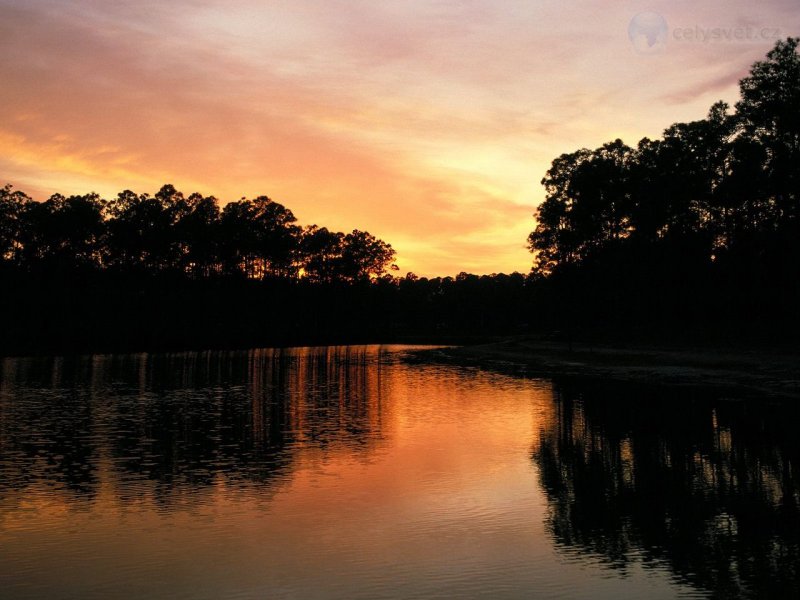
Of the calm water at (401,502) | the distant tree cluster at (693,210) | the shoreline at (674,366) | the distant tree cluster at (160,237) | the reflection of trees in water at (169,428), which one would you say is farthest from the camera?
the distant tree cluster at (160,237)

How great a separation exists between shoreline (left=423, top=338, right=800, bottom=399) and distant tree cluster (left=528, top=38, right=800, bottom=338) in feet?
37.2

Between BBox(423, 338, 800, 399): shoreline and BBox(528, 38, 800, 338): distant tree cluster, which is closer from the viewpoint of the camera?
BBox(423, 338, 800, 399): shoreline

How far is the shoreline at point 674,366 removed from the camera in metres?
39.3

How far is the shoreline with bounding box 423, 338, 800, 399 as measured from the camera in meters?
39.3

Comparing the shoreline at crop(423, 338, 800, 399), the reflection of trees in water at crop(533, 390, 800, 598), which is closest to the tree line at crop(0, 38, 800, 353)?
the shoreline at crop(423, 338, 800, 399)

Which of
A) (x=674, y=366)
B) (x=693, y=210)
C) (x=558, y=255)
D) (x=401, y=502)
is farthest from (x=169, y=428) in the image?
(x=558, y=255)

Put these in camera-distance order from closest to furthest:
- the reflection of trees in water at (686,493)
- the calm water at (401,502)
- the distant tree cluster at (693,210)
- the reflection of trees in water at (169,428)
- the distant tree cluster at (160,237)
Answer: the calm water at (401,502)
the reflection of trees in water at (686,493)
the reflection of trees in water at (169,428)
the distant tree cluster at (693,210)
the distant tree cluster at (160,237)

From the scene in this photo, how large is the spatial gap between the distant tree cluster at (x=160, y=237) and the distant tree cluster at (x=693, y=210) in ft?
233

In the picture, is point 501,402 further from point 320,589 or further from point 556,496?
point 320,589

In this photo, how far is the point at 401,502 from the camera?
14.8 meters

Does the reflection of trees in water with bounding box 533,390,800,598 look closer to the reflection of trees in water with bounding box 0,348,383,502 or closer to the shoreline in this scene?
the reflection of trees in water with bounding box 0,348,383,502

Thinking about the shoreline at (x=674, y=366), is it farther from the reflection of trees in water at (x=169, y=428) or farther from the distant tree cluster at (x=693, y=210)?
the reflection of trees in water at (x=169, y=428)

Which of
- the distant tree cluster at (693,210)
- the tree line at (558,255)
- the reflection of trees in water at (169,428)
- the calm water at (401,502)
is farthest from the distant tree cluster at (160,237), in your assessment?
the calm water at (401,502)

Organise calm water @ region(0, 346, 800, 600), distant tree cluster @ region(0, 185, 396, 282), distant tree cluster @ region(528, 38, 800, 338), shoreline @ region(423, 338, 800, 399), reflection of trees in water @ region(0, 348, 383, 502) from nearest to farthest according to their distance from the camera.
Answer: calm water @ region(0, 346, 800, 600), reflection of trees in water @ region(0, 348, 383, 502), shoreline @ region(423, 338, 800, 399), distant tree cluster @ region(528, 38, 800, 338), distant tree cluster @ region(0, 185, 396, 282)
